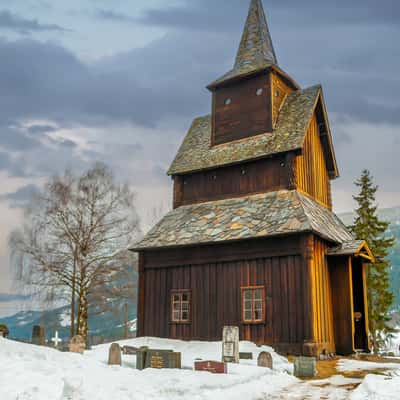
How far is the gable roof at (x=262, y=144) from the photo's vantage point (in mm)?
23297

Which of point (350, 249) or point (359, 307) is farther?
point (359, 307)

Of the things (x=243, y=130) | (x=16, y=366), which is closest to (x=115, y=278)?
(x=243, y=130)

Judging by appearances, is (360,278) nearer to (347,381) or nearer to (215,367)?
(347,381)

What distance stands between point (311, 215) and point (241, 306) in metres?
4.57

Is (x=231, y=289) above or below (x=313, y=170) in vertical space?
below

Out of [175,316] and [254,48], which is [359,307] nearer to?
[175,316]

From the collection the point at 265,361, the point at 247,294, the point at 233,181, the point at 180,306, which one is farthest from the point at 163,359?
the point at 233,181

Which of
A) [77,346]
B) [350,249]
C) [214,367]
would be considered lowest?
[214,367]

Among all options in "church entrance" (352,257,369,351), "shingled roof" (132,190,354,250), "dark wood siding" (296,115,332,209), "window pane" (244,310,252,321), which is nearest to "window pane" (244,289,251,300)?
"window pane" (244,310,252,321)

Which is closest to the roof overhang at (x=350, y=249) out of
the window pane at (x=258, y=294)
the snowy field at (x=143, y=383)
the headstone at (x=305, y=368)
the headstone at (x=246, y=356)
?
the window pane at (x=258, y=294)

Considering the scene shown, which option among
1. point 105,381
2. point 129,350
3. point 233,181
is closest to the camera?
point 105,381

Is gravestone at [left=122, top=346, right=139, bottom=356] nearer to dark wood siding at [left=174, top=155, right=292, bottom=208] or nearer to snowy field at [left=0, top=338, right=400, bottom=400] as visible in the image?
snowy field at [left=0, top=338, right=400, bottom=400]

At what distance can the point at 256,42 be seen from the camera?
28188 millimetres

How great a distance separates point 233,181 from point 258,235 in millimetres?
4971
